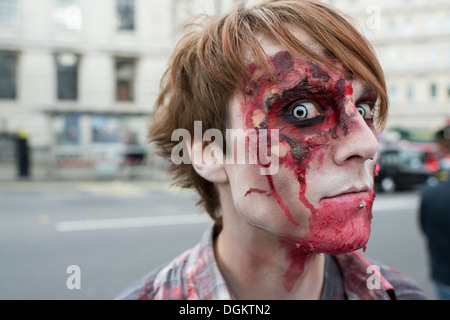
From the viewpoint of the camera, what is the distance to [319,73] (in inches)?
43.4

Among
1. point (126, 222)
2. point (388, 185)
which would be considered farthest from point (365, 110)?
point (388, 185)

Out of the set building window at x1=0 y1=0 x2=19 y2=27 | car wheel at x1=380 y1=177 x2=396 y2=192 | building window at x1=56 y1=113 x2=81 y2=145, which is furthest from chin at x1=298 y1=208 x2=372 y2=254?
building window at x1=0 y1=0 x2=19 y2=27

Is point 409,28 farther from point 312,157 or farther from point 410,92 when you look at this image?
point 312,157

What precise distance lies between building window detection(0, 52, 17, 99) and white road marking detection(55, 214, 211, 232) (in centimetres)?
1388

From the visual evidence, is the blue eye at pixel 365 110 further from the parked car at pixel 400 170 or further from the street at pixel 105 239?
the parked car at pixel 400 170

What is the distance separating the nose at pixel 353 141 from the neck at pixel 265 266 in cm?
35

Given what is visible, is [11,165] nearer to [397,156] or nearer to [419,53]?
[397,156]

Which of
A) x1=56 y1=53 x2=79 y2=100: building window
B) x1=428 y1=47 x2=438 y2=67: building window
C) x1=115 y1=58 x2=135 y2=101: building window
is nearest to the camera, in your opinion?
x1=56 y1=53 x2=79 y2=100: building window

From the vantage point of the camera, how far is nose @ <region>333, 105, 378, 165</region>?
3.50 feet

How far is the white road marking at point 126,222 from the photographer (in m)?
7.44

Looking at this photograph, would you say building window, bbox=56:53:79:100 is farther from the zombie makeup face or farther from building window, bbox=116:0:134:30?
the zombie makeup face

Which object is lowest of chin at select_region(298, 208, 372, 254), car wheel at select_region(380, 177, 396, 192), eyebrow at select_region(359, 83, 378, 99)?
car wheel at select_region(380, 177, 396, 192)

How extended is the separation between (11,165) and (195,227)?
38.5 ft

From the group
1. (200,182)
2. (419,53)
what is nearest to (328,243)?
(200,182)
